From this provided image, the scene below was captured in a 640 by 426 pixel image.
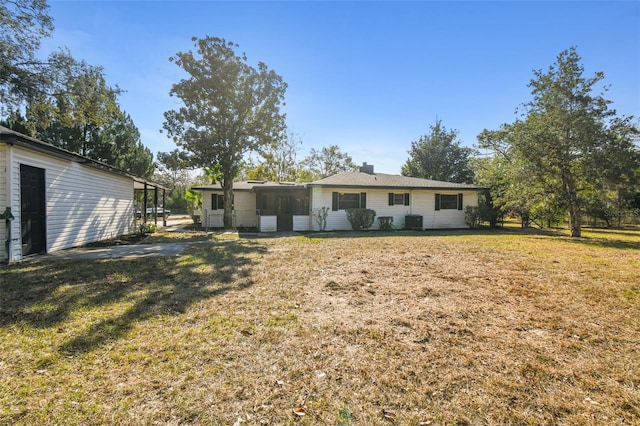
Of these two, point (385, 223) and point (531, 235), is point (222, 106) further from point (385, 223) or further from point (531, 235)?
point (531, 235)

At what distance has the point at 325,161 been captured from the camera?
146 feet

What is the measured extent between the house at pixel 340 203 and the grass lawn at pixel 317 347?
30.8 ft

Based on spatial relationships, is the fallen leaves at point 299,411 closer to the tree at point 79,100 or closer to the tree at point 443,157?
the tree at point 79,100

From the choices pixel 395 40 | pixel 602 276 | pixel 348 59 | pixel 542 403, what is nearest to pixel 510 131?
pixel 395 40

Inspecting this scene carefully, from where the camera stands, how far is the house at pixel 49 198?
6633mm

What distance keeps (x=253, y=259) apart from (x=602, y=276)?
799 centimetres

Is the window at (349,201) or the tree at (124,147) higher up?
the tree at (124,147)

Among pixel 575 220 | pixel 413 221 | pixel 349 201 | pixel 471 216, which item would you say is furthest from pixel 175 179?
pixel 575 220

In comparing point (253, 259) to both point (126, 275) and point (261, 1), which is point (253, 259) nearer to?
point (126, 275)

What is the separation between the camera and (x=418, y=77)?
1332 centimetres

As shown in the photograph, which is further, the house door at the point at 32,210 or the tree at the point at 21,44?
the tree at the point at 21,44

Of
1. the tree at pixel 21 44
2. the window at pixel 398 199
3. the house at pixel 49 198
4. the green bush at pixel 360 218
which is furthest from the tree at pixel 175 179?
the window at pixel 398 199

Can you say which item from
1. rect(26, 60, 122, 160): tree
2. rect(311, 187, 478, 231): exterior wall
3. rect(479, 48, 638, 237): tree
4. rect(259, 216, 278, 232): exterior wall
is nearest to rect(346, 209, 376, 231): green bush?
rect(311, 187, 478, 231): exterior wall

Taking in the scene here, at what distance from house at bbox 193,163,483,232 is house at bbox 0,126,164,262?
5490 millimetres
